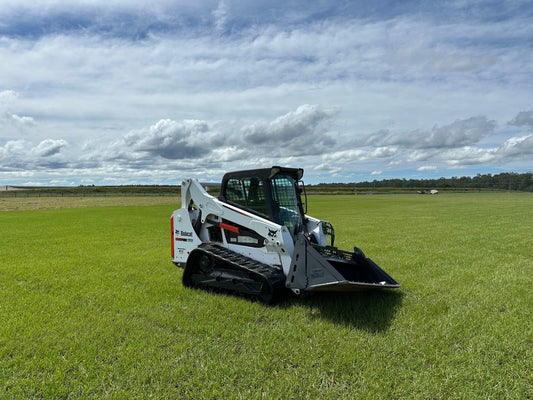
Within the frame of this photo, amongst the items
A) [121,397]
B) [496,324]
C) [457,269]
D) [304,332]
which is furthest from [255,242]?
[457,269]

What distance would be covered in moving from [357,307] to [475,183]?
18142 centimetres

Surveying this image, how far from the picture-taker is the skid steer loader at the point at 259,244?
5.66 meters

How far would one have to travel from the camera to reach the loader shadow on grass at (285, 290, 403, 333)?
16.9ft

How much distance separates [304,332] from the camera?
4.84 m

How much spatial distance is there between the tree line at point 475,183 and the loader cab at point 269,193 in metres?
155

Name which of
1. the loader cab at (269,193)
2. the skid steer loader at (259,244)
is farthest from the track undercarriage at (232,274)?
the loader cab at (269,193)

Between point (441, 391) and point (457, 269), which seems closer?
point (441, 391)

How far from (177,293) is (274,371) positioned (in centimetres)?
327

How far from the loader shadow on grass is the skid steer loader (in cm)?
33

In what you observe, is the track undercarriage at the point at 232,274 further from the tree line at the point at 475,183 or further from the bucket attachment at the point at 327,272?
the tree line at the point at 475,183

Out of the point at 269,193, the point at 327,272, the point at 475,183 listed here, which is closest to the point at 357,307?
the point at 327,272

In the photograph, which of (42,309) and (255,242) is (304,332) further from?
(42,309)

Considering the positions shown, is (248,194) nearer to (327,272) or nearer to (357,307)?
(327,272)

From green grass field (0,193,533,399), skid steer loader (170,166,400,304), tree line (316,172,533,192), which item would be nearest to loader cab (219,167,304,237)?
skid steer loader (170,166,400,304)
